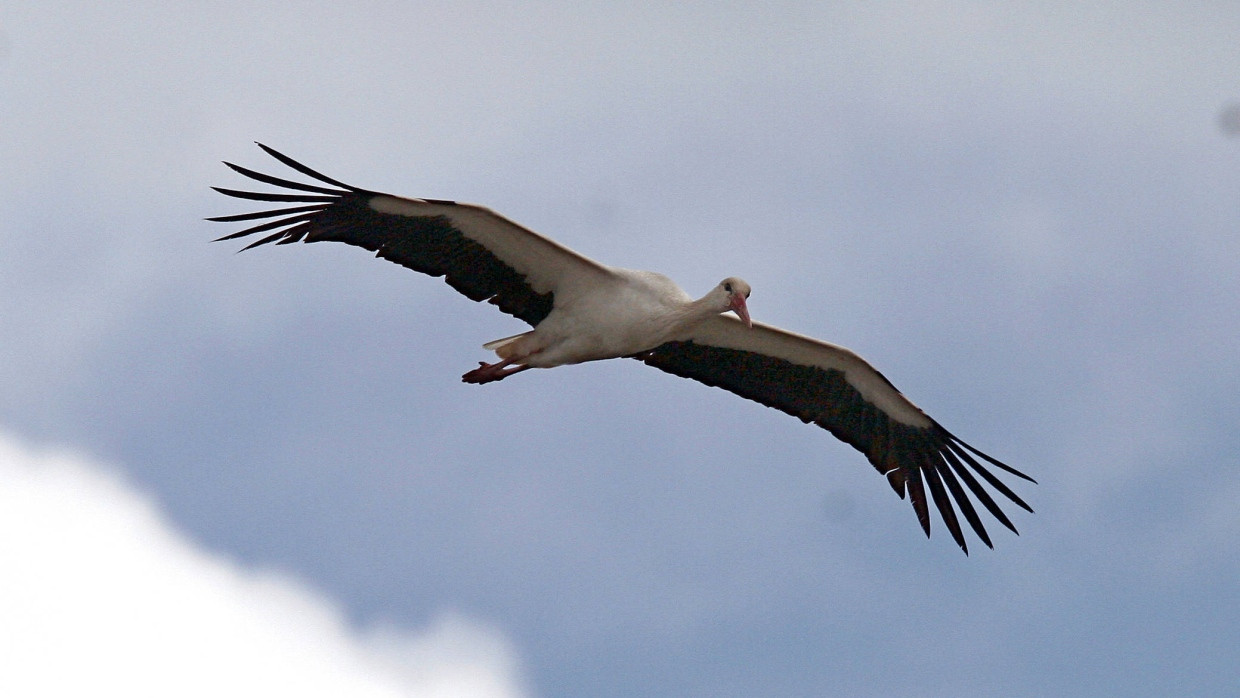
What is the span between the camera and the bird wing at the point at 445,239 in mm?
14250

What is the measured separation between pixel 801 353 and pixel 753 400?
795 mm

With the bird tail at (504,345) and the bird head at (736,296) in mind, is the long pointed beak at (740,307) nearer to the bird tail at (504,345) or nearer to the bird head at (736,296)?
the bird head at (736,296)

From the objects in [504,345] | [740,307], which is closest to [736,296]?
[740,307]

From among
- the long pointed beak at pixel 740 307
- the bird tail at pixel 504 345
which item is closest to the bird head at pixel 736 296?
the long pointed beak at pixel 740 307

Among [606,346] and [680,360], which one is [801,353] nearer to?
[680,360]

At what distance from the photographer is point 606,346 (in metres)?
14.8

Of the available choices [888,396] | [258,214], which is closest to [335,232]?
[258,214]

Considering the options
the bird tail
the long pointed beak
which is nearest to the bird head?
the long pointed beak

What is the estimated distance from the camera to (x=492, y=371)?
15148 mm

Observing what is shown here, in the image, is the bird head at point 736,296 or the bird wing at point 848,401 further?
the bird wing at point 848,401

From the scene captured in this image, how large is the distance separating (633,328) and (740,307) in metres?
1.00

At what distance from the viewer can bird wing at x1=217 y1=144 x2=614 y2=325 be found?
1425cm

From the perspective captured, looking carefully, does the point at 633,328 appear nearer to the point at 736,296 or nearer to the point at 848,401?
the point at 736,296

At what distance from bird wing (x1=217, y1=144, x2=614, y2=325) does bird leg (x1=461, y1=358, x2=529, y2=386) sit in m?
0.49
